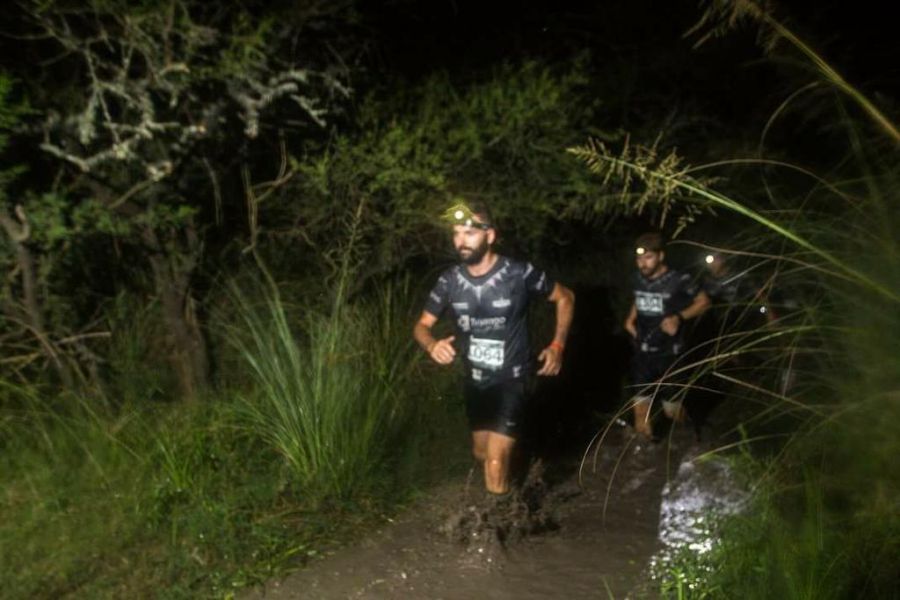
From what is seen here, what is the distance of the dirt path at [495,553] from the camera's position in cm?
480

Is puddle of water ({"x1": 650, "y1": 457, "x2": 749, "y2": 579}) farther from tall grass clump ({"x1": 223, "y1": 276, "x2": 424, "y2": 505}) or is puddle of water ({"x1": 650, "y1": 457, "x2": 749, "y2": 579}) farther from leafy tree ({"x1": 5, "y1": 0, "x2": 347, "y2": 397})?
leafy tree ({"x1": 5, "y1": 0, "x2": 347, "y2": 397})

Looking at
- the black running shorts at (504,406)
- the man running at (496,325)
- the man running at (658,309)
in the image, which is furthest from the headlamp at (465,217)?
the man running at (658,309)

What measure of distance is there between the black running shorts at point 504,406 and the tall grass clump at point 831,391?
143cm

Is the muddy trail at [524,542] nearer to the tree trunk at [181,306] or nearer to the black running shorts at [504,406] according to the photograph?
the black running shorts at [504,406]

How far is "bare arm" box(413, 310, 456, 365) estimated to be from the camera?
5531 millimetres

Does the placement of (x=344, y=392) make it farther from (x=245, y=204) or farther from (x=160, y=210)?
(x=245, y=204)

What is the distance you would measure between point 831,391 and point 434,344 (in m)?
2.29

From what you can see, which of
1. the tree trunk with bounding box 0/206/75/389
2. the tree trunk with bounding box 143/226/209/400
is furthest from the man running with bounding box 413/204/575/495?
the tree trunk with bounding box 0/206/75/389

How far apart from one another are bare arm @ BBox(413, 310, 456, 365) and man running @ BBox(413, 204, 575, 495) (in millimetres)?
16

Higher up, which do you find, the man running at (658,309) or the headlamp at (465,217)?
the headlamp at (465,217)

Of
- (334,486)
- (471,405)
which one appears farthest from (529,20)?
(334,486)

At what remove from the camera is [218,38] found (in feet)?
22.4

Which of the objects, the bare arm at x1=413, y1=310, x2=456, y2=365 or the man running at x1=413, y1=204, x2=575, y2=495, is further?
the man running at x1=413, y1=204, x2=575, y2=495

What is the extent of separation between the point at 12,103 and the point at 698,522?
16.8 ft
